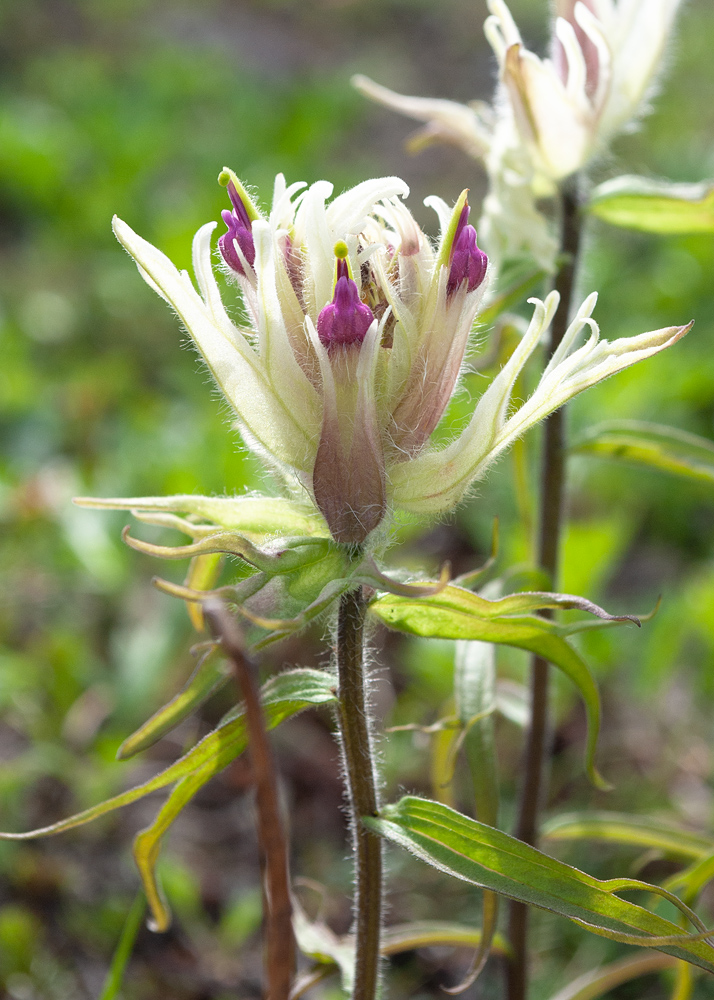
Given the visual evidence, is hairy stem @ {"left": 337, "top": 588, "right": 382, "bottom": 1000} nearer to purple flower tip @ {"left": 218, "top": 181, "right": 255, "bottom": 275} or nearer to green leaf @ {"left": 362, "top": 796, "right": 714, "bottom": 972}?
green leaf @ {"left": 362, "top": 796, "right": 714, "bottom": 972}

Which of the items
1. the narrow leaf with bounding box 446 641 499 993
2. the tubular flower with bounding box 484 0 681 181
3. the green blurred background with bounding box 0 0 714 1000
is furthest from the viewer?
the green blurred background with bounding box 0 0 714 1000

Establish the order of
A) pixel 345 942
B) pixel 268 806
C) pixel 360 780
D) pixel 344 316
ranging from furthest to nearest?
pixel 345 942 → pixel 360 780 → pixel 344 316 → pixel 268 806

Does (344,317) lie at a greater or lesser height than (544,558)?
greater

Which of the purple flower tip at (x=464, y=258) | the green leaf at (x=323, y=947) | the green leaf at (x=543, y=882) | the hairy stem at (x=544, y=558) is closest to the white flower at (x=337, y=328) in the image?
the purple flower tip at (x=464, y=258)

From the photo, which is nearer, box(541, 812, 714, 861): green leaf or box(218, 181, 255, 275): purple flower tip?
box(218, 181, 255, 275): purple flower tip

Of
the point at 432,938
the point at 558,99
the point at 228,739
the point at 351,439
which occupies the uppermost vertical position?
the point at 558,99

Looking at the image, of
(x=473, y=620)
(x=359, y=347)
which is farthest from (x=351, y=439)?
(x=473, y=620)

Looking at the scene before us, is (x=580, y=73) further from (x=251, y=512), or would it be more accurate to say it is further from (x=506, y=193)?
(x=251, y=512)

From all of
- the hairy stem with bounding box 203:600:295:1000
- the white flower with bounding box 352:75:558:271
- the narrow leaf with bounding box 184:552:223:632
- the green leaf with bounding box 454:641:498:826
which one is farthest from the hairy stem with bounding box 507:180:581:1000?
the hairy stem with bounding box 203:600:295:1000
